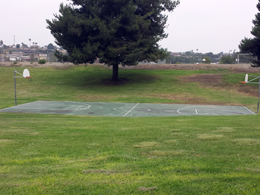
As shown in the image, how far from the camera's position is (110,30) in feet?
109

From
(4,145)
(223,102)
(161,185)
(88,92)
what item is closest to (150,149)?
(161,185)

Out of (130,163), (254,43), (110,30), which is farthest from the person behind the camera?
(254,43)

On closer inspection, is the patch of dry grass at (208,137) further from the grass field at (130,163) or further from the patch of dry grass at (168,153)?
the patch of dry grass at (168,153)

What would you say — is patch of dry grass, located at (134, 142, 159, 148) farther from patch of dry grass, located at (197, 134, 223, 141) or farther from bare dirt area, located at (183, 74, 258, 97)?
bare dirt area, located at (183, 74, 258, 97)

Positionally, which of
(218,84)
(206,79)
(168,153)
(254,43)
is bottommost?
(168,153)

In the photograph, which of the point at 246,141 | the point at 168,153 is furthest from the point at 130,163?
the point at 246,141

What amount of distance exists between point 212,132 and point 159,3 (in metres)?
30.7

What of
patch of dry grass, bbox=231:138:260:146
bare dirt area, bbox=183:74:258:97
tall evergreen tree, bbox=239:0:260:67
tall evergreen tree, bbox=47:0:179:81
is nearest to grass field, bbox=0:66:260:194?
patch of dry grass, bbox=231:138:260:146

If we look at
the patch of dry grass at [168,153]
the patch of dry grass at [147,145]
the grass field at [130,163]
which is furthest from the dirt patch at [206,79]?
the patch of dry grass at [168,153]

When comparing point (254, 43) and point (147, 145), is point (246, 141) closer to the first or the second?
point (147, 145)

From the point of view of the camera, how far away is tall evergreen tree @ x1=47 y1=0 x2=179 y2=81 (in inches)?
1323

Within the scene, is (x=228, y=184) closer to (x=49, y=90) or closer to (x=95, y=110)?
(x=95, y=110)

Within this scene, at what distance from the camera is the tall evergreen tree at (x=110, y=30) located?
3359 centimetres

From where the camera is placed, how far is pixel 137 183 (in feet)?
14.7
